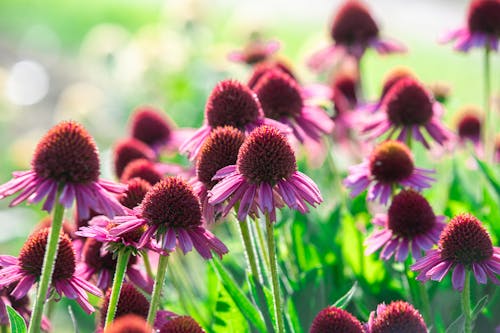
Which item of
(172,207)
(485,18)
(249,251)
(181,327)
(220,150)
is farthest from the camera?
(485,18)

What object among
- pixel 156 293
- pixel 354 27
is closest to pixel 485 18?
pixel 354 27

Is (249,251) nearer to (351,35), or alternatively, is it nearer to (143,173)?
(143,173)

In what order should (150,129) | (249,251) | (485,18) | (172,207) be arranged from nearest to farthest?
(172,207) → (249,251) → (485,18) → (150,129)

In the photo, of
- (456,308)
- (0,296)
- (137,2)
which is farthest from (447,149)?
(137,2)

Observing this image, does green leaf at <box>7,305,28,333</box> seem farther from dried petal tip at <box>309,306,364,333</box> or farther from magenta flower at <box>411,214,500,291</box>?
magenta flower at <box>411,214,500,291</box>

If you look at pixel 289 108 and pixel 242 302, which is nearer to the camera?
pixel 242 302

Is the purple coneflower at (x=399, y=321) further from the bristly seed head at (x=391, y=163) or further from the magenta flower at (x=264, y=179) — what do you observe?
the bristly seed head at (x=391, y=163)

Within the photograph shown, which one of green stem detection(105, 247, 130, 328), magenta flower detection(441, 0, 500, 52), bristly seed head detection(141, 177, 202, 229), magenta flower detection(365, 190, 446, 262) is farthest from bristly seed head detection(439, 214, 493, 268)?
magenta flower detection(441, 0, 500, 52)

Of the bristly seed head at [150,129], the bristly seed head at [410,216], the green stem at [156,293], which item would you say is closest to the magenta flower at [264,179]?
the green stem at [156,293]
